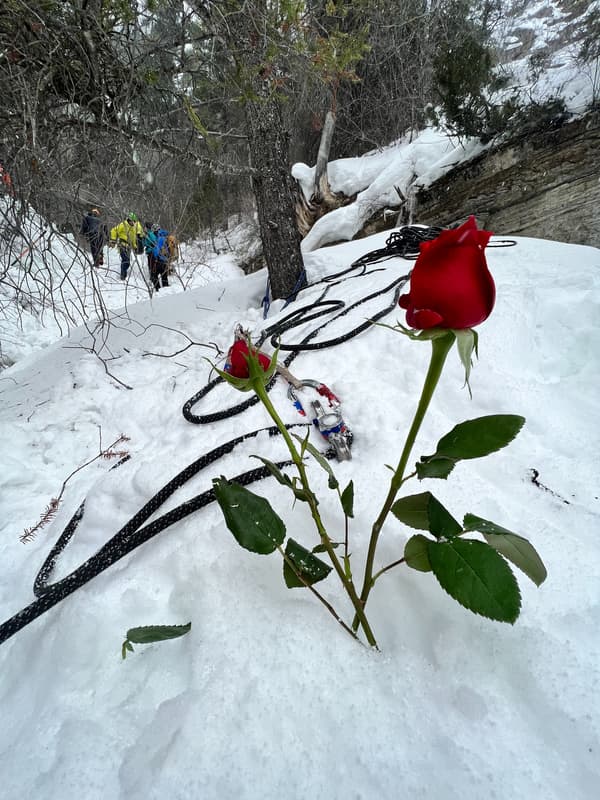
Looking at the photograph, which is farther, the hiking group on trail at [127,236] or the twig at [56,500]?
the hiking group on trail at [127,236]

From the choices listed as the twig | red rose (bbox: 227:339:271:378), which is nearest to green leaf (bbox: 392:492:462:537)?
red rose (bbox: 227:339:271:378)

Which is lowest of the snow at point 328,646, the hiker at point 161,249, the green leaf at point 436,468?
the snow at point 328,646

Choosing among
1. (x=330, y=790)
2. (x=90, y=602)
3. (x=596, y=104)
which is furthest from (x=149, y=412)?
(x=596, y=104)

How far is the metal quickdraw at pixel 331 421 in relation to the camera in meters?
0.93

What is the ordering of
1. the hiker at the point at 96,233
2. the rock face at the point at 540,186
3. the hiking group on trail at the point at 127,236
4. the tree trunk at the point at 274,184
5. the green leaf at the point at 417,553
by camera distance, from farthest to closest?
the rock face at the point at 540,186, the tree trunk at the point at 274,184, the hiker at the point at 96,233, the hiking group on trail at the point at 127,236, the green leaf at the point at 417,553

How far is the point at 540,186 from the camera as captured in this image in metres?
3.16

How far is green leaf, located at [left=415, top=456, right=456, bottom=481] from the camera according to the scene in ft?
1.25

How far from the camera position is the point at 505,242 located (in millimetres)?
2275

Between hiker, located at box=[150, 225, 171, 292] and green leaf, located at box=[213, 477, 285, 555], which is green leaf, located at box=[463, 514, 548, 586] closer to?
green leaf, located at box=[213, 477, 285, 555]

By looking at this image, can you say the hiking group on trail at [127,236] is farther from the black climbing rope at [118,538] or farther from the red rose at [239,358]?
the red rose at [239,358]

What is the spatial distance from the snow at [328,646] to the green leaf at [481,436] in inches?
13.1

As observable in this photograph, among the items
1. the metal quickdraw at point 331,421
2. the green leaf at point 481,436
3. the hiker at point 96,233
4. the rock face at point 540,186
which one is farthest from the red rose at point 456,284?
the rock face at point 540,186

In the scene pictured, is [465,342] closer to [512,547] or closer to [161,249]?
[512,547]

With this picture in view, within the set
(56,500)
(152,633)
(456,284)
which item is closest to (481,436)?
(456,284)
